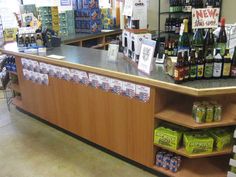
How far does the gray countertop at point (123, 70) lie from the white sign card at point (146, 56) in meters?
0.05

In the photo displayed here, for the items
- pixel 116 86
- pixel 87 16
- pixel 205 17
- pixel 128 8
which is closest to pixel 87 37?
pixel 87 16

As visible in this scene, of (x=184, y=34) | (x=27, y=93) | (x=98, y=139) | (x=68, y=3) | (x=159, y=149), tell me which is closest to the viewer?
(x=184, y=34)

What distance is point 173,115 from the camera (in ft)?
6.58

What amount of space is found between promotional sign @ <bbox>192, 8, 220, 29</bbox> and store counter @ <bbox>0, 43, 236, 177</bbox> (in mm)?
423

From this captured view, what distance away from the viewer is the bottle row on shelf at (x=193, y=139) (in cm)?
195

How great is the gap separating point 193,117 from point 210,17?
76 centimetres

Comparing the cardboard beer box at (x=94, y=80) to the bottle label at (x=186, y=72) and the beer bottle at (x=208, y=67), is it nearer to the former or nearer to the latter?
the bottle label at (x=186, y=72)

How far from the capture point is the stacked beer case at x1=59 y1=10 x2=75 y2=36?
439 cm

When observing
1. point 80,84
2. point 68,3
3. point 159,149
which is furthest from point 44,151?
point 68,3

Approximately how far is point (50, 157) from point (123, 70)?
120cm

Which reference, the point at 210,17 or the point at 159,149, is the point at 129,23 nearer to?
the point at 210,17

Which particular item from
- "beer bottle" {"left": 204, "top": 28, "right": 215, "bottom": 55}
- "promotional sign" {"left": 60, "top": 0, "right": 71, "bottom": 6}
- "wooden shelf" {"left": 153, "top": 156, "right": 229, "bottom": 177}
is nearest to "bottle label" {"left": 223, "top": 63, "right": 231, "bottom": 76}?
"beer bottle" {"left": 204, "top": 28, "right": 215, "bottom": 55}

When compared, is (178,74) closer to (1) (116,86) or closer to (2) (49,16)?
(1) (116,86)

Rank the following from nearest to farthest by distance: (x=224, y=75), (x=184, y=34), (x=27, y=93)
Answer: (x=224, y=75) < (x=184, y=34) < (x=27, y=93)
